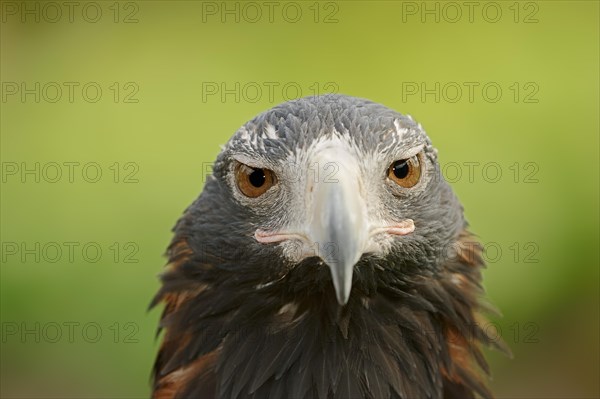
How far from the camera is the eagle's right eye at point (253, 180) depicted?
3098mm

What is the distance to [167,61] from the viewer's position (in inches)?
295

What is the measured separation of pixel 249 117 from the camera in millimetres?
6520

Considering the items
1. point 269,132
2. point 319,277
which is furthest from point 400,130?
point 319,277

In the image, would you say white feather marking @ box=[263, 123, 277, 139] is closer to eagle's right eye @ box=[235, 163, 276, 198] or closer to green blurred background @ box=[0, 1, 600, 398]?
eagle's right eye @ box=[235, 163, 276, 198]

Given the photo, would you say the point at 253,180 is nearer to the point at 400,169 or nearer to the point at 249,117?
the point at 400,169

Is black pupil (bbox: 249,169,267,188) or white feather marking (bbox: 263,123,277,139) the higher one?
white feather marking (bbox: 263,123,277,139)

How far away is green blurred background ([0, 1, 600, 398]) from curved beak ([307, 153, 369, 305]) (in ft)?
11.1

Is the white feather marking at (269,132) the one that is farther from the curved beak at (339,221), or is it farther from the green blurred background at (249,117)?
the green blurred background at (249,117)

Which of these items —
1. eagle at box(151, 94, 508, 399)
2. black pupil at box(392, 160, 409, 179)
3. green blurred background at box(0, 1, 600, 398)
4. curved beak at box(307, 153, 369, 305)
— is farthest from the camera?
green blurred background at box(0, 1, 600, 398)

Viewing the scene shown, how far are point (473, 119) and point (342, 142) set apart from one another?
12.7 ft

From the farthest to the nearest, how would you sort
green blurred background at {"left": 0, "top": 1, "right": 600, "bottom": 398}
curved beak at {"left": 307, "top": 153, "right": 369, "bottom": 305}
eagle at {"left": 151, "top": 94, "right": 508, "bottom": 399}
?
green blurred background at {"left": 0, "top": 1, "right": 600, "bottom": 398}, eagle at {"left": 151, "top": 94, "right": 508, "bottom": 399}, curved beak at {"left": 307, "top": 153, "right": 369, "bottom": 305}

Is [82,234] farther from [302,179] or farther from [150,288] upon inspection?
[302,179]

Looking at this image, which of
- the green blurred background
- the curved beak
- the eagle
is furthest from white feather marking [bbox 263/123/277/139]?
the green blurred background

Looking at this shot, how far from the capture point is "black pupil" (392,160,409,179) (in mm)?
3123
